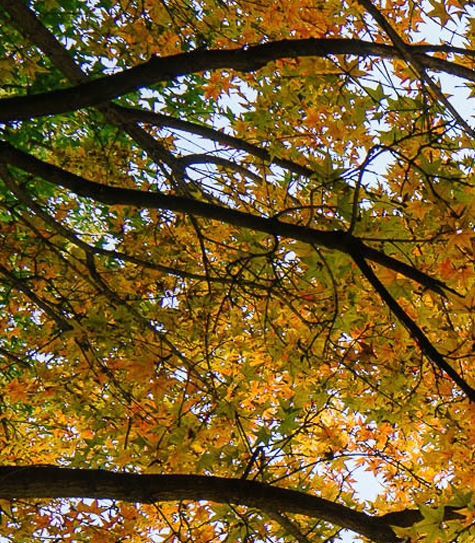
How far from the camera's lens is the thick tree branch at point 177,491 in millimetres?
2623

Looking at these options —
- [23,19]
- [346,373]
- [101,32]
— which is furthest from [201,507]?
[101,32]

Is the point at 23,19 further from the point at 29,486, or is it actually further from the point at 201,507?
the point at 201,507

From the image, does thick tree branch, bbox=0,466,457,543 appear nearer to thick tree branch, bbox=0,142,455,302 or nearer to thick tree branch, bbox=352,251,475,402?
thick tree branch, bbox=352,251,475,402

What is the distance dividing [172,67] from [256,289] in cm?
164

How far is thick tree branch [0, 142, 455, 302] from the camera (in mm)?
2023

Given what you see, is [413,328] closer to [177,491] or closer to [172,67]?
[177,491]

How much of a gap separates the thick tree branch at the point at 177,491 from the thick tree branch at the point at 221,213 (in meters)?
1.18

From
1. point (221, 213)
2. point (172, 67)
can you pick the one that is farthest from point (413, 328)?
point (172, 67)

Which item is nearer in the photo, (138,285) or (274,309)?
(274,309)

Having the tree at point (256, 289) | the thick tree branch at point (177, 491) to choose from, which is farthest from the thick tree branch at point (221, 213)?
the thick tree branch at point (177, 491)

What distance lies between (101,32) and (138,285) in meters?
1.93

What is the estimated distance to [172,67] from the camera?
9.41 feet

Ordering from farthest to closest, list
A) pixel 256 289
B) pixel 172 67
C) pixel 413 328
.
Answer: pixel 256 289, pixel 172 67, pixel 413 328

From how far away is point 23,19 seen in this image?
332 centimetres
